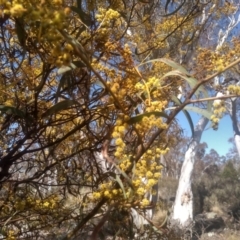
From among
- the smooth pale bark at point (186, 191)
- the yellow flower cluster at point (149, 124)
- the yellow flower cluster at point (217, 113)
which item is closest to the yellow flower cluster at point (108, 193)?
the yellow flower cluster at point (149, 124)

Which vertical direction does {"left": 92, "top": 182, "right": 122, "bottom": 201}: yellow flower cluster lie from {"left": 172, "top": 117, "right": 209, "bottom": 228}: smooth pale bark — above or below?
below

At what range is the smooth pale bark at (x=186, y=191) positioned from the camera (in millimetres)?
9398

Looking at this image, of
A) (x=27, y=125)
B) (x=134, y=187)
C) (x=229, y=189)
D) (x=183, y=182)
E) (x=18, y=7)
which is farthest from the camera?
(x=229, y=189)

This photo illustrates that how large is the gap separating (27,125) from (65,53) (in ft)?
1.67

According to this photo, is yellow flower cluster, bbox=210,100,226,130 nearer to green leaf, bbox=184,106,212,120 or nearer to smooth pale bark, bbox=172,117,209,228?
green leaf, bbox=184,106,212,120

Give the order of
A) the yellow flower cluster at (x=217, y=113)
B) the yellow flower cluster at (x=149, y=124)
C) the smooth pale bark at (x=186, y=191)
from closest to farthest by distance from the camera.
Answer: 1. the yellow flower cluster at (x=149, y=124)
2. the yellow flower cluster at (x=217, y=113)
3. the smooth pale bark at (x=186, y=191)

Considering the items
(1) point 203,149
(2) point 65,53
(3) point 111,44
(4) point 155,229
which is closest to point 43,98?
(3) point 111,44

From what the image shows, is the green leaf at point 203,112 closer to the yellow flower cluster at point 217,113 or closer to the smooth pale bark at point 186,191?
the yellow flower cluster at point 217,113

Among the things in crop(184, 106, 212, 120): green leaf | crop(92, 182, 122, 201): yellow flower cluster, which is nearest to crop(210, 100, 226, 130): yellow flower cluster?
crop(184, 106, 212, 120): green leaf

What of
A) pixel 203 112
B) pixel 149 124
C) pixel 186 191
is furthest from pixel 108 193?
pixel 186 191

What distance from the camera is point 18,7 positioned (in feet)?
1.68

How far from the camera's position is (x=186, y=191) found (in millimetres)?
10180

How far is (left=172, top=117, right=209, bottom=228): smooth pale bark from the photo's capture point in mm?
9398

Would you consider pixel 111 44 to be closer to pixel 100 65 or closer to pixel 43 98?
pixel 100 65
